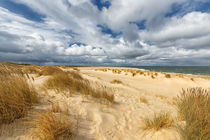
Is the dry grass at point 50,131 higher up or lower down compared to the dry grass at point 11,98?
lower down

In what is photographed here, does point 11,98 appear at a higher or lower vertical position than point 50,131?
higher

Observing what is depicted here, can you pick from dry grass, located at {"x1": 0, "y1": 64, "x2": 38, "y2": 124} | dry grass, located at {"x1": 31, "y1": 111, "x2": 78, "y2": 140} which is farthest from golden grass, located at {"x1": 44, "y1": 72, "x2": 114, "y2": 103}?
dry grass, located at {"x1": 31, "y1": 111, "x2": 78, "y2": 140}

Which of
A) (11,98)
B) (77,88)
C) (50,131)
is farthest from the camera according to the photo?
(77,88)

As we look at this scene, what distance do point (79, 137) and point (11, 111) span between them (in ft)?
5.16

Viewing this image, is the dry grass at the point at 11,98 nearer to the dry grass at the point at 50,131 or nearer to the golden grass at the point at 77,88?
the dry grass at the point at 50,131

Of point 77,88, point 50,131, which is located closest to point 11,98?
point 50,131

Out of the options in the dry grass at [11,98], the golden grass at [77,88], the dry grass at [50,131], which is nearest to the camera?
the dry grass at [50,131]

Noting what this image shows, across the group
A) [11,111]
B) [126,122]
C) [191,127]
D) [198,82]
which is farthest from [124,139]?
[198,82]

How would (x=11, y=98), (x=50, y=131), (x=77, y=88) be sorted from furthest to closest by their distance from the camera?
1. (x=77, y=88)
2. (x=11, y=98)
3. (x=50, y=131)

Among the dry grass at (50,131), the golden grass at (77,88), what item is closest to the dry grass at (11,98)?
the dry grass at (50,131)

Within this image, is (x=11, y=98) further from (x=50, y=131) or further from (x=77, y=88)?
(x=77, y=88)

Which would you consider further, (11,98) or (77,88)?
(77,88)

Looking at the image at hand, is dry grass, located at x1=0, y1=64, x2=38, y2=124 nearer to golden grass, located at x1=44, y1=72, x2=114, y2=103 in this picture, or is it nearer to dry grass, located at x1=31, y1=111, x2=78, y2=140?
dry grass, located at x1=31, y1=111, x2=78, y2=140

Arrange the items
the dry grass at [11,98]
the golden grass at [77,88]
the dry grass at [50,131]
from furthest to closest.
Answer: the golden grass at [77,88], the dry grass at [11,98], the dry grass at [50,131]
